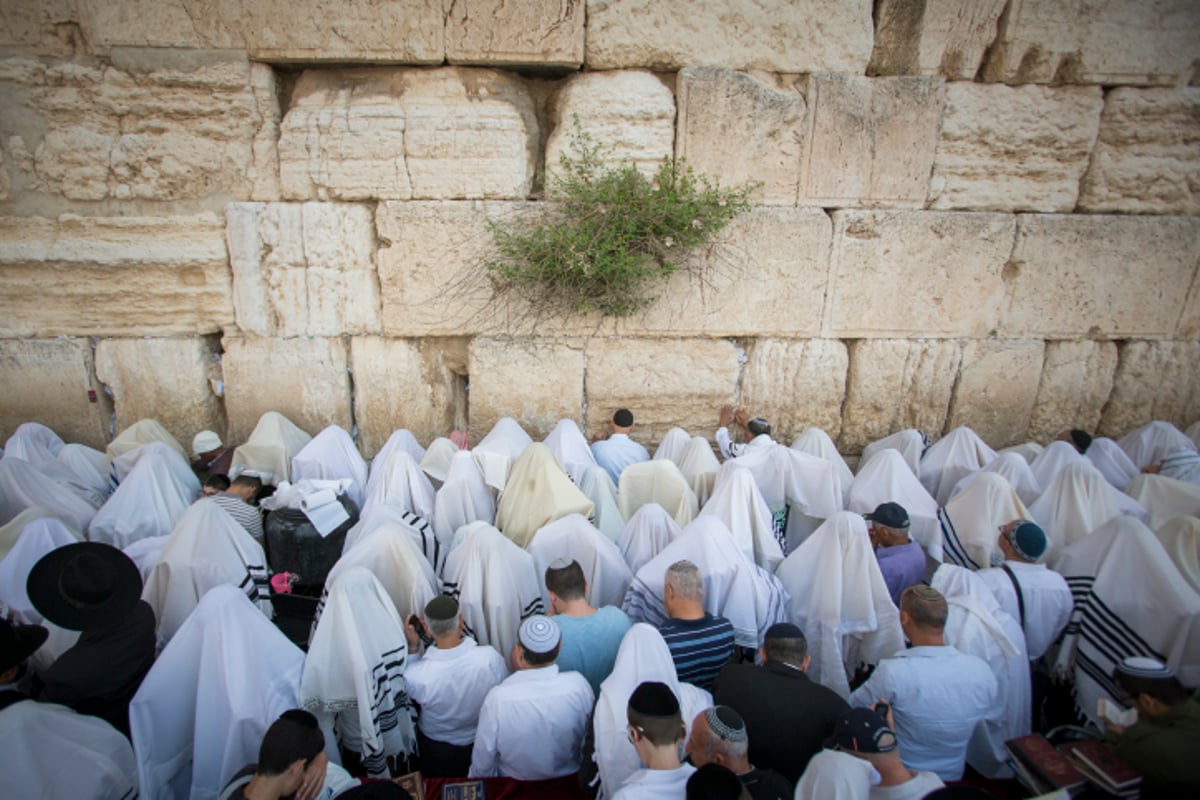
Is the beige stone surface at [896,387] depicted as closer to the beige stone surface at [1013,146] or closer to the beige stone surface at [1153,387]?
the beige stone surface at [1013,146]

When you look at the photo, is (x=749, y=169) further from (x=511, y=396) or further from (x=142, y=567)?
(x=142, y=567)

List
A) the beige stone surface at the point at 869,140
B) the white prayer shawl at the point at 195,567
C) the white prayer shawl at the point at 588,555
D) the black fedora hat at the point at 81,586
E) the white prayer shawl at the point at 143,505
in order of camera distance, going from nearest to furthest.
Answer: the black fedora hat at the point at 81,586
the white prayer shawl at the point at 195,567
the white prayer shawl at the point at 588,555
the white prayer shawl at the point at 143,505
the beige stone surface at the point at 869,140

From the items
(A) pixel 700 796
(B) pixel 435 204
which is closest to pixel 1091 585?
(A) pixel 700 796

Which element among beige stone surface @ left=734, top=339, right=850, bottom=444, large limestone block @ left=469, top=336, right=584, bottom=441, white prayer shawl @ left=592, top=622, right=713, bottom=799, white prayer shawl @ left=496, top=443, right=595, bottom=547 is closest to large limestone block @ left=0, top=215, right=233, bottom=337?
large limestone block @ left=469, top=336, right=584, bottom=441

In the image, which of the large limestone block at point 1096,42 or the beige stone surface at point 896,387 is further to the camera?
the beige stone surface at point 896,387

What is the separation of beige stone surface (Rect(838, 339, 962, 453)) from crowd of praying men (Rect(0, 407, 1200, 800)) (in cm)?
146

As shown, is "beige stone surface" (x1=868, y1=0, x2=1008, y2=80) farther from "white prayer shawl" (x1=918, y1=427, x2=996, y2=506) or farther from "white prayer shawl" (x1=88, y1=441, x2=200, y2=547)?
"white prayer shawl" (x1=88, y1=441, x2=200, y2=547)

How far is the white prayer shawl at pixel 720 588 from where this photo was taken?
10.7ft

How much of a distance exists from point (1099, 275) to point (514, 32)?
5675 millimetres

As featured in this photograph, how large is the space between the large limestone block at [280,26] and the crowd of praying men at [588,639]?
320 cm

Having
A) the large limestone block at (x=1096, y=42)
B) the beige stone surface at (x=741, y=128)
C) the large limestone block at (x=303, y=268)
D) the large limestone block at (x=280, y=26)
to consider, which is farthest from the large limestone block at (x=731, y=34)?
the large limestone block at (x=303, y=268)

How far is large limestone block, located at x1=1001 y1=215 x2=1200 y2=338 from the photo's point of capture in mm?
5434

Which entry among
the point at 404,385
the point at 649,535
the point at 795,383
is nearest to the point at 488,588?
the point at 649,535

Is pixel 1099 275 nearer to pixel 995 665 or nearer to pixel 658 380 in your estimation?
pixel 658 380
